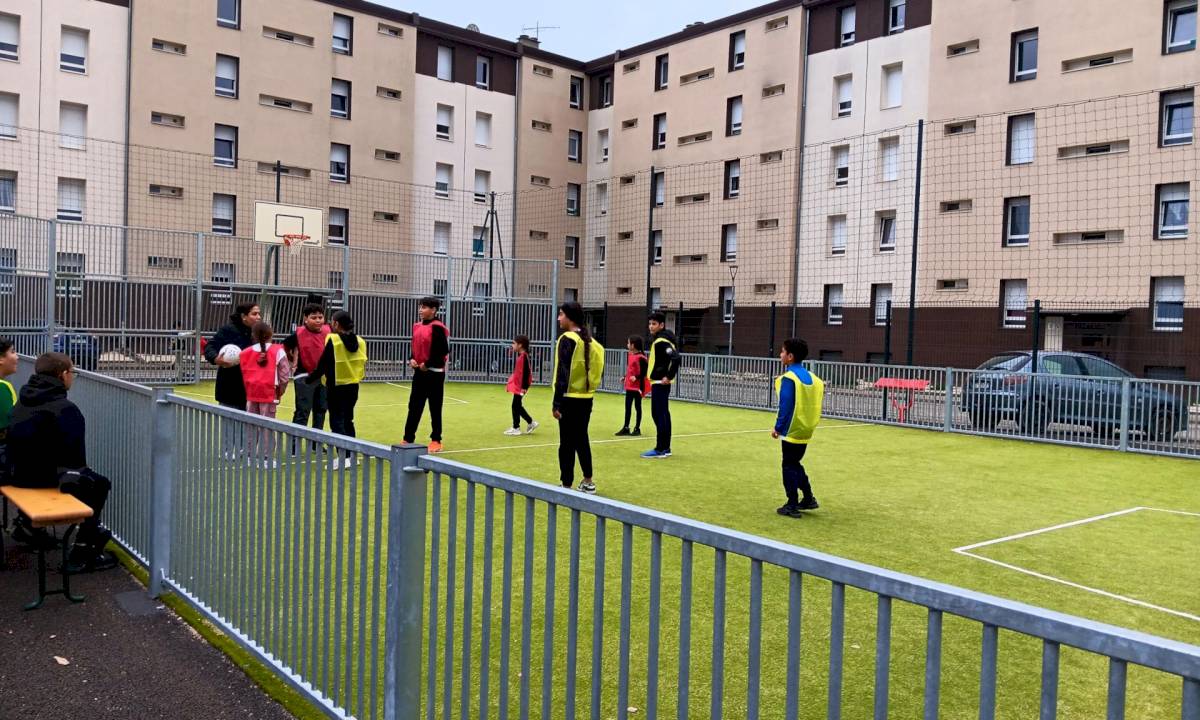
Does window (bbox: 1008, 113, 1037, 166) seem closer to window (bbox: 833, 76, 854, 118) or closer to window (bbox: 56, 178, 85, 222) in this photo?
window (bbox: 833, 76, 854, 118)

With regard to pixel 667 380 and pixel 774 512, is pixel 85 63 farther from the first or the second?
pixel 774 512

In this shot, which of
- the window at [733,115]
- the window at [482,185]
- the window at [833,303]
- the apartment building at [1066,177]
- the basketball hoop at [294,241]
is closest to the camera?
the basketball hoop at [294,241]

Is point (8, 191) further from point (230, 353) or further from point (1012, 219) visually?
point (1012, 219)

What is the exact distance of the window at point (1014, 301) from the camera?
30.4 meters

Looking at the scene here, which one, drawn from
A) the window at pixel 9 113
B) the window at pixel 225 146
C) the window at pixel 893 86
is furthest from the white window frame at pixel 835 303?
the window at pixel 9 113

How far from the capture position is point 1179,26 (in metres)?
28.2

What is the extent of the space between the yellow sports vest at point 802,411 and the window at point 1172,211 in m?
24.6

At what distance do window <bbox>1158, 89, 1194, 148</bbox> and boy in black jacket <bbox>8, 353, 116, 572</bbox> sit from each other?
30.5 meters

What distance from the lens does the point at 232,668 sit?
14.5 feet

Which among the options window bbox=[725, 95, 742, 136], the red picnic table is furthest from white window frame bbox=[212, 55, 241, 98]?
the red picnic table

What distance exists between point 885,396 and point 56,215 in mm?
28513

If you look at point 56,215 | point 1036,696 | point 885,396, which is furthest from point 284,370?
point 56,215

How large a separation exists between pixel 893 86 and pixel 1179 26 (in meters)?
9.41

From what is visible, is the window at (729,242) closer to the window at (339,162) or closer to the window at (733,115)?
the window at (733,115)
